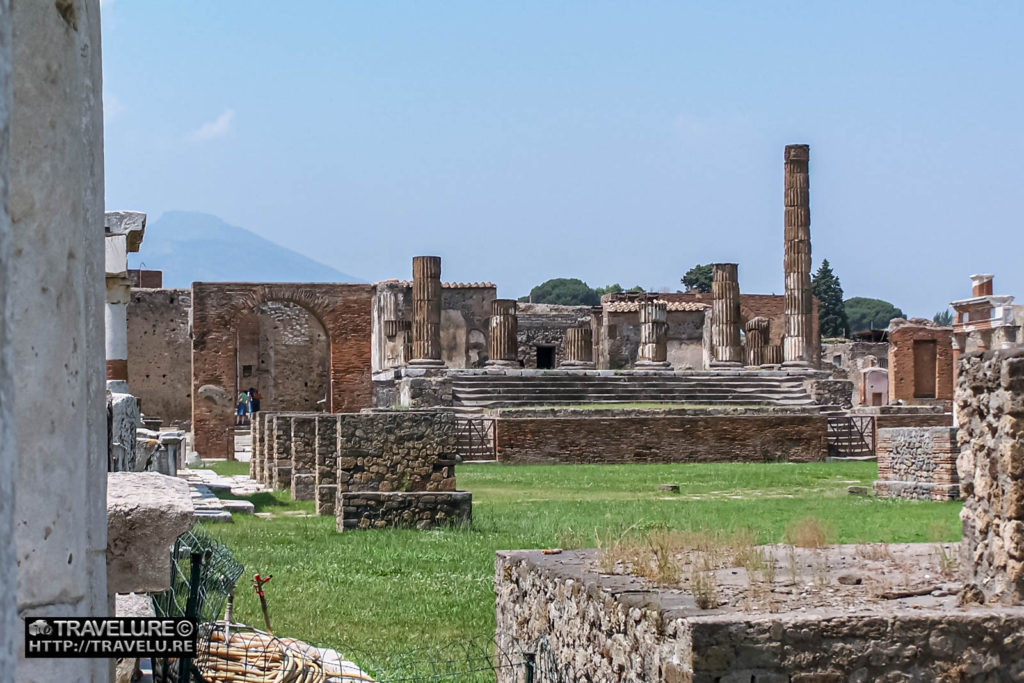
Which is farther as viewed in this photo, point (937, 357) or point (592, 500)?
point (937, 357)

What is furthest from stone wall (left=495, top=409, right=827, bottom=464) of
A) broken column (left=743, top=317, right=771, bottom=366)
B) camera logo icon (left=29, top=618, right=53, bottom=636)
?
camera logo icon (left=29, top=618, right=53, bottom=636)

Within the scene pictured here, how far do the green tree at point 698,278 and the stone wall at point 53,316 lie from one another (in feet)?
285

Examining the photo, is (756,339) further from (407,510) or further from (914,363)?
(407,510)

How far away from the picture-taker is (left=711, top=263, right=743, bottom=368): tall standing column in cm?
3472

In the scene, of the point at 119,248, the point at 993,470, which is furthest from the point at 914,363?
the point at 993,470

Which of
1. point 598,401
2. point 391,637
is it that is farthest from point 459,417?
point 391,637

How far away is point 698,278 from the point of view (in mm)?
89812

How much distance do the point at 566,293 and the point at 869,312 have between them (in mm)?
27209

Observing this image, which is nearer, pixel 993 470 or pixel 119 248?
pixel 993 470

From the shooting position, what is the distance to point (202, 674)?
4.89m

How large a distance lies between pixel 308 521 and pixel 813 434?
1482 cm

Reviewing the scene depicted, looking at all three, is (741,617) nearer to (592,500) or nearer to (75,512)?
(75,512)

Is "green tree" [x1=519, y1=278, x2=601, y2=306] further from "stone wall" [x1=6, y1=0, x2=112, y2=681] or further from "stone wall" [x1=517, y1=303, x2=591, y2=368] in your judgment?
"stone wall" [x1=6, y1=0, x2=112, y2=681]

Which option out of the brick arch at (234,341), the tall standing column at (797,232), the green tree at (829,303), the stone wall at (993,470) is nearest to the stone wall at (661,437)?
the brick arch at (234,341)
